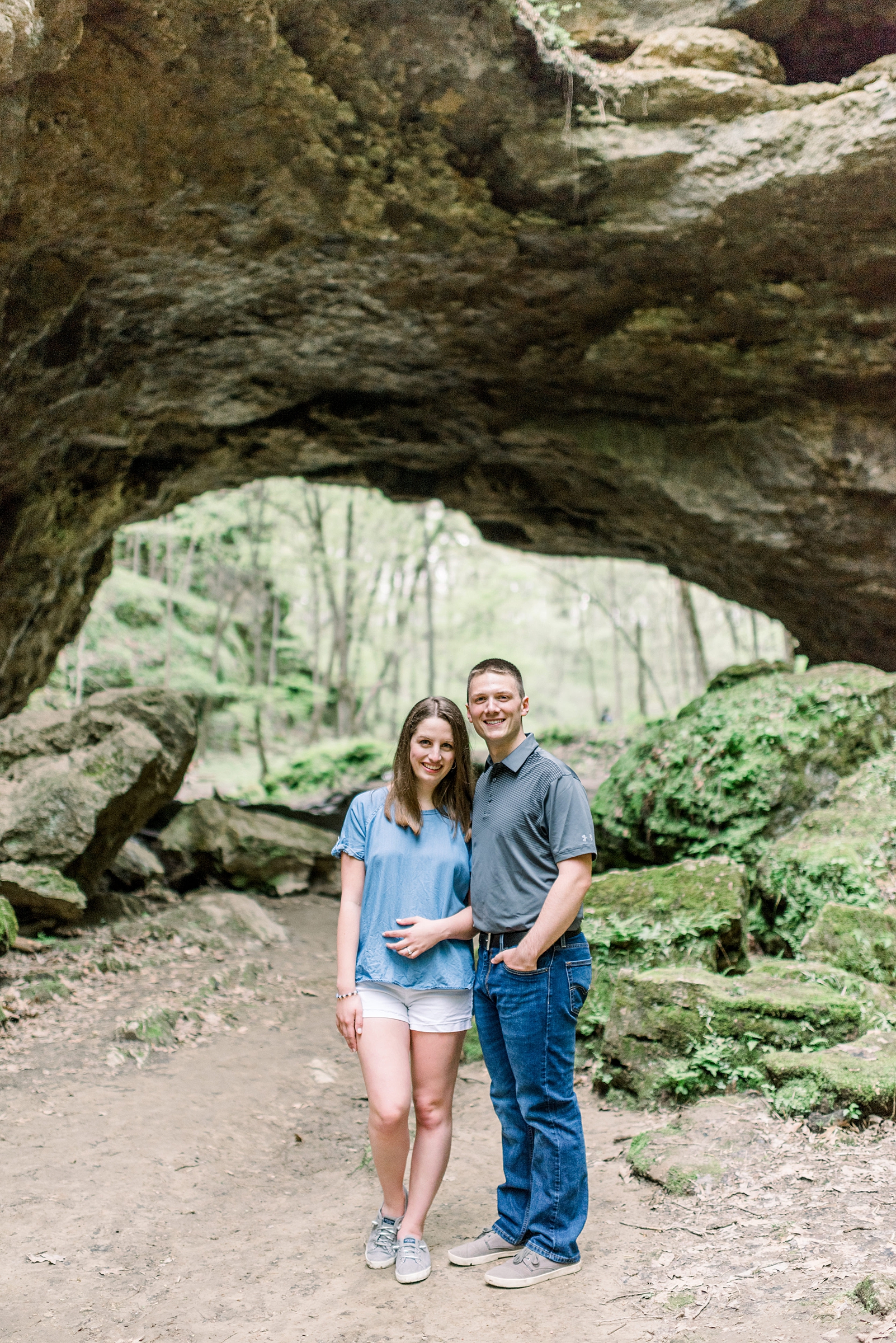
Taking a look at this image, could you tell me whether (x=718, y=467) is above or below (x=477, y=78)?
below

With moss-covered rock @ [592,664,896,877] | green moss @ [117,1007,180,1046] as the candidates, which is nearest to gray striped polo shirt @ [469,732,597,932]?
green moss @ [117,1007,180,1046]

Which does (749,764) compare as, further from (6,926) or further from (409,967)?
(6,926)

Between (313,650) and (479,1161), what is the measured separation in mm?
22782

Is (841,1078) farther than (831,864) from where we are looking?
No

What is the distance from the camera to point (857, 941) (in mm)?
5270

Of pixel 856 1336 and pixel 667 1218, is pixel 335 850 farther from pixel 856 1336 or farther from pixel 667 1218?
pixel 856 1336

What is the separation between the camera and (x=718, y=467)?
11039mm

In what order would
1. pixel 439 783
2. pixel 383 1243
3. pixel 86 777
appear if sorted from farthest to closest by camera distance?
pixel 86 777
pixel 439 783
pixel 383 1243

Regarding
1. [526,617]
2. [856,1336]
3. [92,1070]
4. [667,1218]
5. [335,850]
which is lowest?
[92,1070]

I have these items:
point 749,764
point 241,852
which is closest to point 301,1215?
point 749,764

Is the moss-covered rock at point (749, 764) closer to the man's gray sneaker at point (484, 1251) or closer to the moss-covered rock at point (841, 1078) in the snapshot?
the moss-covered rock at point (841, 1078)

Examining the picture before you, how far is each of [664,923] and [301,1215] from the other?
2646 mm

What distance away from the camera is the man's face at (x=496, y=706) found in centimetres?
332

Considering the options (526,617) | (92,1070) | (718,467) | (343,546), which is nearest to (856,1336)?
(92,1070)
